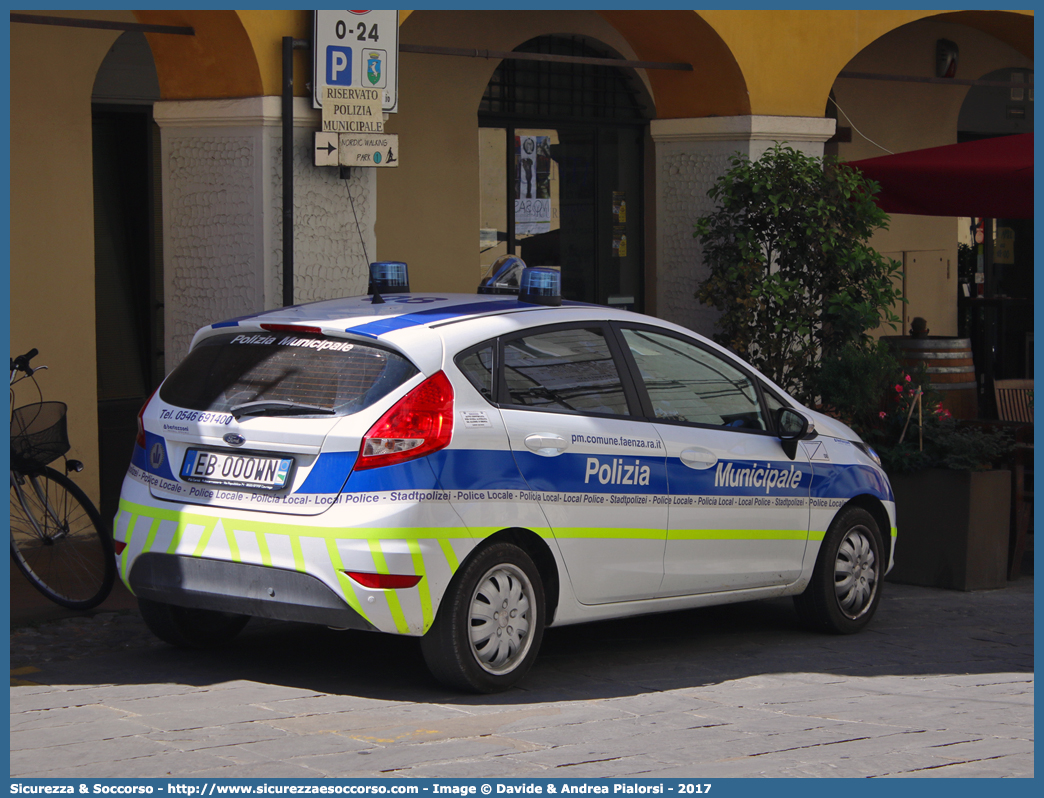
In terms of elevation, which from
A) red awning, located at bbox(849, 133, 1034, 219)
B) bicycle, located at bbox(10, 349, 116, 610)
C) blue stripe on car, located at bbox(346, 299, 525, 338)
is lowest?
bicycle, located at bbox(10, 349, 116, 610)

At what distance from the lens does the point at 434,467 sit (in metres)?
5.54

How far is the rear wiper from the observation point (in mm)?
5641

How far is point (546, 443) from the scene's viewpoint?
5.93 meters

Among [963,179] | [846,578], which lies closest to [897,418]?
[963,179]

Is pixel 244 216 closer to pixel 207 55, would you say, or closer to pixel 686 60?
pixel 207 55

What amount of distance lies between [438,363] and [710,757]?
5.89 ft

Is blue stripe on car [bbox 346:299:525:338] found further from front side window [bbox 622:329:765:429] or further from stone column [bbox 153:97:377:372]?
stone column [bbox 153:97:377:372]

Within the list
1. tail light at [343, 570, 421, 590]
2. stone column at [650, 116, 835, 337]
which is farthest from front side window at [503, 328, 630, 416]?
stone column at [650, 116, 835, 337]

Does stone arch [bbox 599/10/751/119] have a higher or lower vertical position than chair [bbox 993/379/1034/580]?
Answer: higher

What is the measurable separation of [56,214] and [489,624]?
5.01 metres

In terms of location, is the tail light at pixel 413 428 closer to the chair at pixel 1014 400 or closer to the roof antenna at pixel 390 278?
the roof antenna at pixel 390 278

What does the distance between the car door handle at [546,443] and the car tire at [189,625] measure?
58.9 inches

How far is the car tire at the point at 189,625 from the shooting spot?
252 inches

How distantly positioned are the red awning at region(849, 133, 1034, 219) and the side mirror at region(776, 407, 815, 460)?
301 cm
